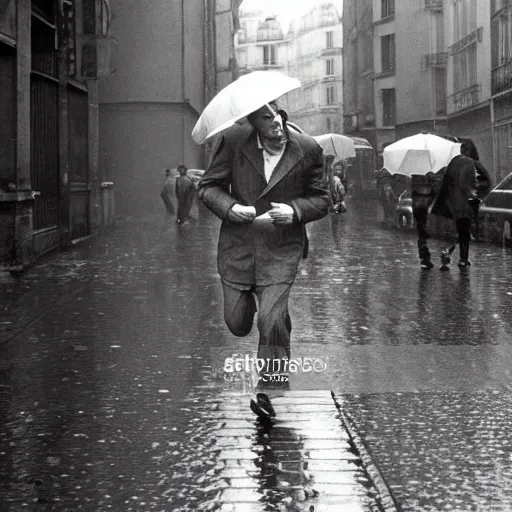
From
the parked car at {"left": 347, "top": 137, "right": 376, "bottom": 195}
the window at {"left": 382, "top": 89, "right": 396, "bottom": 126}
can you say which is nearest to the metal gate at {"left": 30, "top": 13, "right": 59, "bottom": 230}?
the window at {"left": 382, "top": 89, "right": 396, "bottom": 126}

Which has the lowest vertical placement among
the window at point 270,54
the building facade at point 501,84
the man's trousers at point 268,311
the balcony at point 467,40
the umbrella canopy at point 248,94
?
the man's trousers at point 268,311

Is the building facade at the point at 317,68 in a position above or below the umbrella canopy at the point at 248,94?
above

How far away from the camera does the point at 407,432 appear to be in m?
5.92

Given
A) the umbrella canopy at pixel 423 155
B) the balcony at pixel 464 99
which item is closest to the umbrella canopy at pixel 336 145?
the balcony at pixel 464 99

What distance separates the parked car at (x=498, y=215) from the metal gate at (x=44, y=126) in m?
7.38

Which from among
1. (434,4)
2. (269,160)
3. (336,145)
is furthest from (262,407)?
(434,4)

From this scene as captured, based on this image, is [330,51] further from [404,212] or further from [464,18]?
[404,212]

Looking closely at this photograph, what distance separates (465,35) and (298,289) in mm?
35656

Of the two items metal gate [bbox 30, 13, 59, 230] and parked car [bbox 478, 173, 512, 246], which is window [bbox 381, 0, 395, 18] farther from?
metal gate [bbox 30, 13, 59, 230]

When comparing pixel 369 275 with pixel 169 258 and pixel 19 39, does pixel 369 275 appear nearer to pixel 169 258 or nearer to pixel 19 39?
pixel 169 258

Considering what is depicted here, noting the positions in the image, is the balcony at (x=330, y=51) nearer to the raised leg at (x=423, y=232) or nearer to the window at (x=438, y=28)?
the window at (x=438, y=28)

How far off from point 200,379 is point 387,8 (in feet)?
189

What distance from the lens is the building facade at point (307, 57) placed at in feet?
393

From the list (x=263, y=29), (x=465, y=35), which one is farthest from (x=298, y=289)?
(x=263, y=29)
